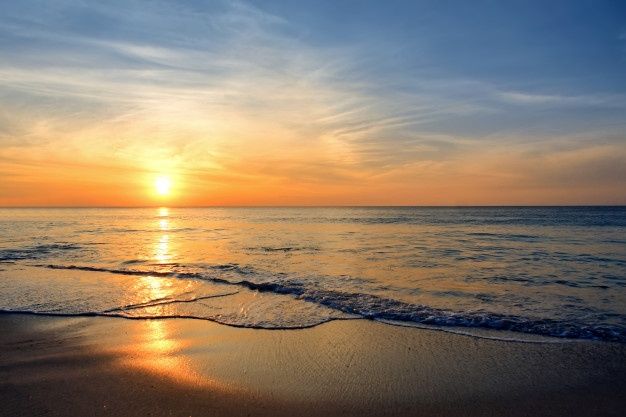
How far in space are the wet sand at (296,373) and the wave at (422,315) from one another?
735 millimetres

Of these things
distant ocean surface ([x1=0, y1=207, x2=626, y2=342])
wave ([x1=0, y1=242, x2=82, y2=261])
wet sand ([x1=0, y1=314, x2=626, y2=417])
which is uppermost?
wet sand ([x1=0, y1=314, x2=626, y2=417])

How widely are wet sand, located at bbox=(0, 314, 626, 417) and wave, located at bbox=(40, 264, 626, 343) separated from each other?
29.0 inches

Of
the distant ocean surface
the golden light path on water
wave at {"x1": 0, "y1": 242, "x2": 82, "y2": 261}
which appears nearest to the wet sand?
the golden light path on water

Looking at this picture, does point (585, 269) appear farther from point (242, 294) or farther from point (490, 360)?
point (242, 294)

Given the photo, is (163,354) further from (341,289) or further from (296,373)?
(341,289)

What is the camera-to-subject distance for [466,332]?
8.15 metres

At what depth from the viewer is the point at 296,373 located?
5.92 metres

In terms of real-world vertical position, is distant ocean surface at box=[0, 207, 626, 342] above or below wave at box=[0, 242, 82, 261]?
above

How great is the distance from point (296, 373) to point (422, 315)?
438 centimetres

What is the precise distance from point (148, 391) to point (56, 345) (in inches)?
121

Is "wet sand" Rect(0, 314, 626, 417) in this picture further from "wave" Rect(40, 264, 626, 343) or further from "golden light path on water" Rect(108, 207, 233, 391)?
"wave" Rect(40, 264, 626, 343)

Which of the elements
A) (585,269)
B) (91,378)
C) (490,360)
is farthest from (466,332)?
(585,269)

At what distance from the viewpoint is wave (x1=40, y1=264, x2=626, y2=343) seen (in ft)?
26.7

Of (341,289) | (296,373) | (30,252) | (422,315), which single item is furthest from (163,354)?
(30,252)
